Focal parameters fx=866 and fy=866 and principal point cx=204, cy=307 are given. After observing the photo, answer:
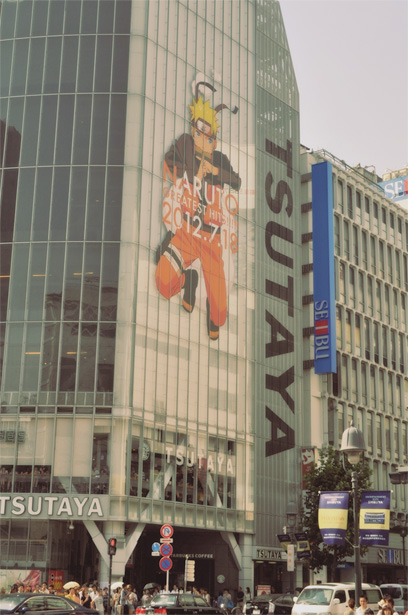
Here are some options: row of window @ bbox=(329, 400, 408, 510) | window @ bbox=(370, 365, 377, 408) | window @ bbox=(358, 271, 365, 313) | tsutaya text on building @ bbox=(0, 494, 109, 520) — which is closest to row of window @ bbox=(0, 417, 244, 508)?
tsutaya text on building @ bbox=(0, 494, 109, 520)

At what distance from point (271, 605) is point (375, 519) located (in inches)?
706

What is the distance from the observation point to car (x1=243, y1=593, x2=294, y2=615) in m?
40.2

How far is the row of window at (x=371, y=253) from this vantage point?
70.1 metres

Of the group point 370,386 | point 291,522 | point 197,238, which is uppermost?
point 197,238

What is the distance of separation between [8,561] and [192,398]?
14.5 metres

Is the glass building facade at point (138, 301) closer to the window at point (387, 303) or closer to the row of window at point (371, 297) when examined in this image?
the row of window at point (371, 297)

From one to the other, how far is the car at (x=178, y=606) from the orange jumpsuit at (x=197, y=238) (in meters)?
22.6

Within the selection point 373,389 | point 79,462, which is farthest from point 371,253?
point 79,462

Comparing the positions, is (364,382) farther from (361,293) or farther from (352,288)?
(352,288)

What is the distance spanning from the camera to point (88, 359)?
5012 centimetres

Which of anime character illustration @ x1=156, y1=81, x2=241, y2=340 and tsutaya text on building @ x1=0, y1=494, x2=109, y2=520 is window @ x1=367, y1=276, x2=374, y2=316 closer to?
anime character illustration @ x1=156, y1=81, x2=241, y2=340

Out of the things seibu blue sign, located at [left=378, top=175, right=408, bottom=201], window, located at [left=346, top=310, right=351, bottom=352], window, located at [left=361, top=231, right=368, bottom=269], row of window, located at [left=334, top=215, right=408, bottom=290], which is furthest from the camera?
seibu blue sign, located at [left=378, top=175, right=408, bottom=201]

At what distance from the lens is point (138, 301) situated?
51.3m

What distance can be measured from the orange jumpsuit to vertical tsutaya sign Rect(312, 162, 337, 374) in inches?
419
